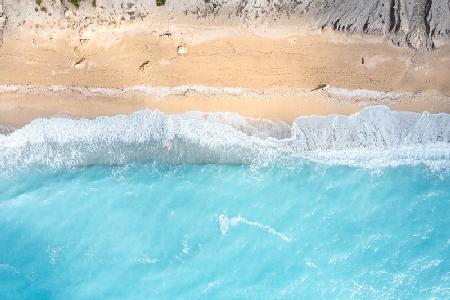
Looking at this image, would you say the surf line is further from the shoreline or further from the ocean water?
the shoreline

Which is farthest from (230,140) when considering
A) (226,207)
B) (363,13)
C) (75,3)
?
(75,3)

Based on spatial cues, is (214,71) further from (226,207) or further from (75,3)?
(75,3)

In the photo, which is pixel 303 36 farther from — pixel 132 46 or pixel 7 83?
pixel 7 83

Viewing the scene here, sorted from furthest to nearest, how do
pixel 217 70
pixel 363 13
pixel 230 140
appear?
pixel 230 140
pixel 217 70
pixel 363 13

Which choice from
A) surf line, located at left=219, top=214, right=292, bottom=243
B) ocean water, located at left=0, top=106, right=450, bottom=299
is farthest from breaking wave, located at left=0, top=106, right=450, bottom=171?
surf line, located at left=219, top=214, right=292, bottom=243

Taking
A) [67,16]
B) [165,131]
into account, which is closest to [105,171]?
[165,131]
